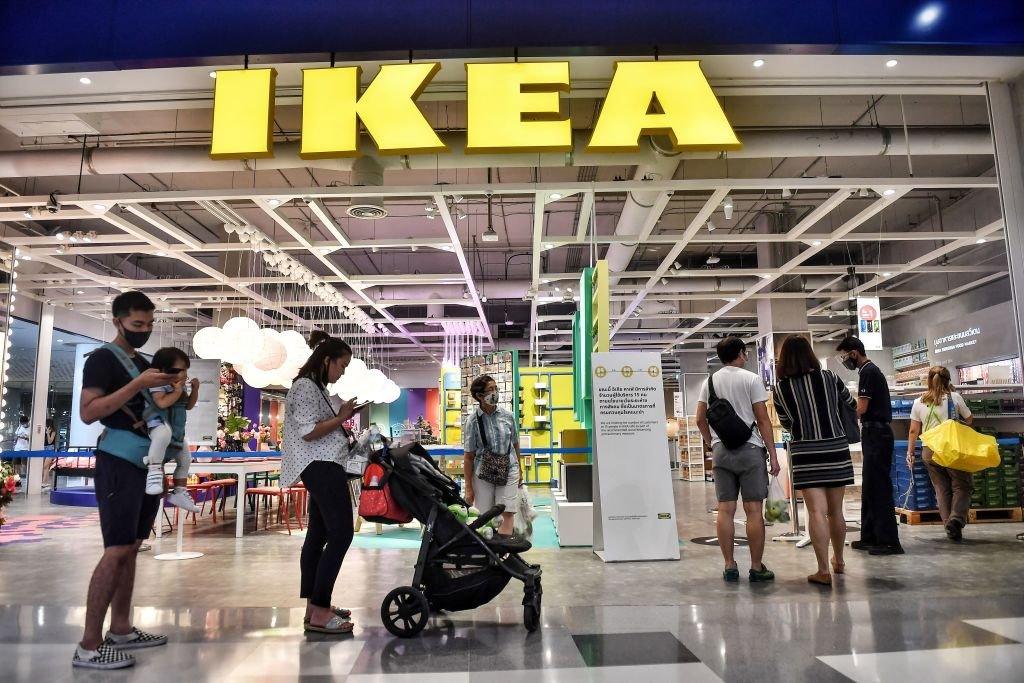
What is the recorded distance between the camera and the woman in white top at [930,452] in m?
6.33

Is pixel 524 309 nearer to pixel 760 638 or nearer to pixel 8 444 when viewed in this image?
pixel 8 444

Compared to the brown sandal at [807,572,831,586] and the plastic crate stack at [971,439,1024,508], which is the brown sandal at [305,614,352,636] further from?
the plastic crate stack at [971,439,1024,508]

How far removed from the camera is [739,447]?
4.61m

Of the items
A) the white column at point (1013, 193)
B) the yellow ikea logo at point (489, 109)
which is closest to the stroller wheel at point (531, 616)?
the yellow ikea logo at point (489, 109)

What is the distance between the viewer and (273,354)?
7660 millimetres

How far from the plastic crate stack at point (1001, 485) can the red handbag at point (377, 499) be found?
6.91m

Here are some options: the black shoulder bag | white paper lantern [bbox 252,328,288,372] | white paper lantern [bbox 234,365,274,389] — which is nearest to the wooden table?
white paper lantern [bbox 234,365,274,389]

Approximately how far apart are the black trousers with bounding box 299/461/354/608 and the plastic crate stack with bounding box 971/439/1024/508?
715cm

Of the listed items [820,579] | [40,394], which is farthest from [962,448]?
[40,394]

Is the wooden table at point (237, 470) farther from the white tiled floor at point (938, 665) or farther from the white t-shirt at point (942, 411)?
the white t-shirt at point (942, 411)

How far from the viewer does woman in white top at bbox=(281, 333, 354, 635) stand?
3398 millimetres

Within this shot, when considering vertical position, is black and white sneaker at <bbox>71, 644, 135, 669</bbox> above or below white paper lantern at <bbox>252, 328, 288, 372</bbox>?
below

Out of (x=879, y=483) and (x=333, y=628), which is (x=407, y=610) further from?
(x=879, y=483)

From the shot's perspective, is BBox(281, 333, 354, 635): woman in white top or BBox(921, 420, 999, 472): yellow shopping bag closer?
BBox(281, 333, 354, 635): woman in white top
